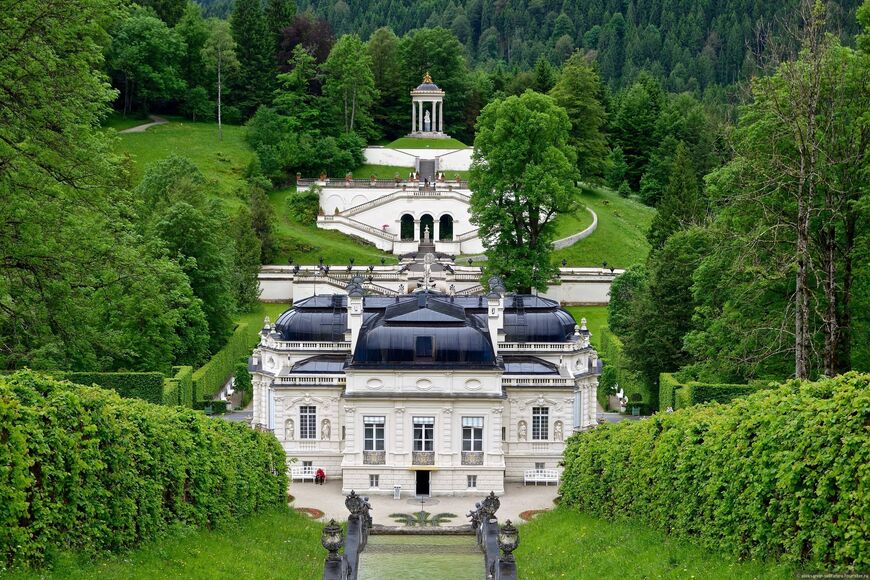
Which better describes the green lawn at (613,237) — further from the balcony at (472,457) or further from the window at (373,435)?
the window at (373,435)

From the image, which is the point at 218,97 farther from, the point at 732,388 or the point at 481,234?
the point at 732,388

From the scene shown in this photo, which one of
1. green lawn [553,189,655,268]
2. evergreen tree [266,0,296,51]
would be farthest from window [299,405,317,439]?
evergreen tree [266,0,296,51]

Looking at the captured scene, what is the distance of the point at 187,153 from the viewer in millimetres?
109312

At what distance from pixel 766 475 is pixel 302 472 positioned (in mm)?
27461

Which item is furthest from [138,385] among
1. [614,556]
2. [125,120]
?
[125,120]

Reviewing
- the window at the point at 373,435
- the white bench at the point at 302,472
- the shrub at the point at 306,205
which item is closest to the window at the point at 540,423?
the window at the point at 373,435

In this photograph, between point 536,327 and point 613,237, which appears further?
point 613,237

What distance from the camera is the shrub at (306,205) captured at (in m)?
98.9

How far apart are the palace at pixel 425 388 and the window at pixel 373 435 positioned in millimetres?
36

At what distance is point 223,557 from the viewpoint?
31156 mm

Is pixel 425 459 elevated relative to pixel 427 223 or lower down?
lower down

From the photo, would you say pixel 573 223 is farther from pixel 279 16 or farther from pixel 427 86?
pixel 279 16

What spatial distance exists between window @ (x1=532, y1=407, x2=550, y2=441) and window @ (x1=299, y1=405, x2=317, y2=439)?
8.21m

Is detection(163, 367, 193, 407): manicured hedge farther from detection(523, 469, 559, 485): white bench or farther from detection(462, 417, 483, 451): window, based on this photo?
detection(523, 469, 559, 485): white bench
